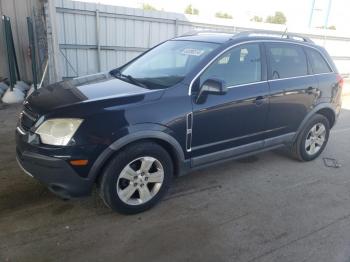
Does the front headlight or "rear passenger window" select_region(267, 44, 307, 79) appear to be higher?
"rear passenger window" select_region(267, 44, 307, 79)

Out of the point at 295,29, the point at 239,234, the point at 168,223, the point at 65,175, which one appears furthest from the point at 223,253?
the point at 295,29

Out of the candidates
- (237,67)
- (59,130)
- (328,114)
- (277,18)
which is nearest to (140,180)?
(59,130)

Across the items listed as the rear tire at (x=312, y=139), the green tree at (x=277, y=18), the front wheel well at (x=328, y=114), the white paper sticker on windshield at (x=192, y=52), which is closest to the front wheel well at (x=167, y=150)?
the white paper sticker on windshield at (x=192, y=52)

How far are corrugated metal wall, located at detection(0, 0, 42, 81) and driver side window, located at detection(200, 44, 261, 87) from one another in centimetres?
712

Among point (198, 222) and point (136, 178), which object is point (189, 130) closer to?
point (136, 178)

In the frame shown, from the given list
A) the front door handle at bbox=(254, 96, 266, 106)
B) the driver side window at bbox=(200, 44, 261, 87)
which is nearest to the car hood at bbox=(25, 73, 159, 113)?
the driver side window at bbox=(200, 44, 261, 87)

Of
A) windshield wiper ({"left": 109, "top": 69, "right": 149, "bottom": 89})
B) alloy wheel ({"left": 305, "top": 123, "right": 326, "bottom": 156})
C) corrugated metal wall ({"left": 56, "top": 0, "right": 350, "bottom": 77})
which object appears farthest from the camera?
corrugated metal wall ({"left": 56, "top": 0, "right": 350, "bottom": 77})

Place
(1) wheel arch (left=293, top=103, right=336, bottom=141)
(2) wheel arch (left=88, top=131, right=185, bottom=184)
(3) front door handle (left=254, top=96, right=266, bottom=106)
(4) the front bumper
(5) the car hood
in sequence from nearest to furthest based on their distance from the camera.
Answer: (4) the front bumper < (2) wheel arch (left=88, top=131, right=185, bottom=184) < (5) the car hood < (3) front door handle (left=254, top=96, right=266, bottom=106) < (1) wheel arch (left=293, top=103, right=336, bottom=141)

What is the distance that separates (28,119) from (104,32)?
611 centimetres

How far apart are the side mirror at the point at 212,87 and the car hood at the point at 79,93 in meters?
0.53

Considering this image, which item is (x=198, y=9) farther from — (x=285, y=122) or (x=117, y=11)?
(x=285, y=122)

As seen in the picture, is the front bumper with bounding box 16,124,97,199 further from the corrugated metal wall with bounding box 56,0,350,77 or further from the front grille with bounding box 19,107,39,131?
the corrugated metal wall with bounding box 56,0,350,77

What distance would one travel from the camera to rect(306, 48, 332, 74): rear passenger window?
4.66 meters

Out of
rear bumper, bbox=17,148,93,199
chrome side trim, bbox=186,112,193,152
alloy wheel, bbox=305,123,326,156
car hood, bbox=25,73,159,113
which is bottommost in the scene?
alloy wheel, bbox=305,123,326,156
